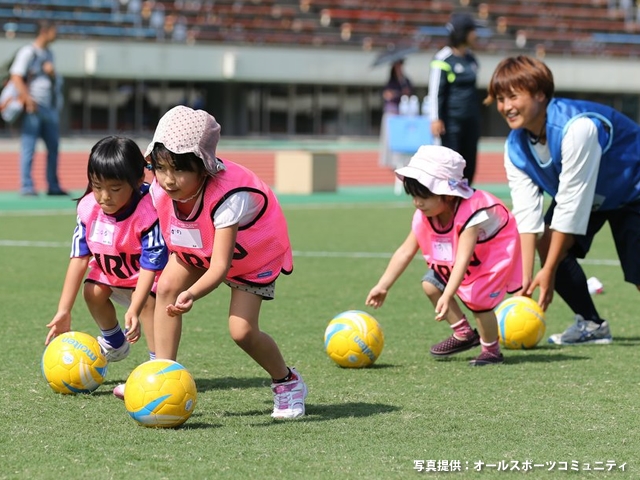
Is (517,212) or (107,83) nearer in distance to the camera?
(517,212)

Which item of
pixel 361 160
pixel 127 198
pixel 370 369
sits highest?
pixel 127 198

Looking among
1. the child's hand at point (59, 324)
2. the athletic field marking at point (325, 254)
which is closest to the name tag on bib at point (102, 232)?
the child's hand at point (59, 324)

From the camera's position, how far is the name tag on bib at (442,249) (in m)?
6.26

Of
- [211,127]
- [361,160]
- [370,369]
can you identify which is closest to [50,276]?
[370,369]

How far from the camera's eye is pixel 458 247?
241 inches

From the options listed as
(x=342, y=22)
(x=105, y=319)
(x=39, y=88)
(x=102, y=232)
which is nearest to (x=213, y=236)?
(x=102, y=232)

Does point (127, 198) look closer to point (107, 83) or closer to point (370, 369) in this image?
point (370, 369)

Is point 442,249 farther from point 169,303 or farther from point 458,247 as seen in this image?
point 169,303

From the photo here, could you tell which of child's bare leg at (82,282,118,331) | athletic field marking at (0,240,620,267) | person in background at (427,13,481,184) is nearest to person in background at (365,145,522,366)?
child's bare leg at (82,282,118,331)

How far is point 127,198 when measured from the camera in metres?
5.46

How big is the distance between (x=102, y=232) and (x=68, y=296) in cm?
35

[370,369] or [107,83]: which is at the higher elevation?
[370,369]

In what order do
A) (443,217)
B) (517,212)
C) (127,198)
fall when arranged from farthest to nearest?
(517,212)
(443,217)
(127,198)

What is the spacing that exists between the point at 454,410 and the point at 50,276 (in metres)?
5.55
